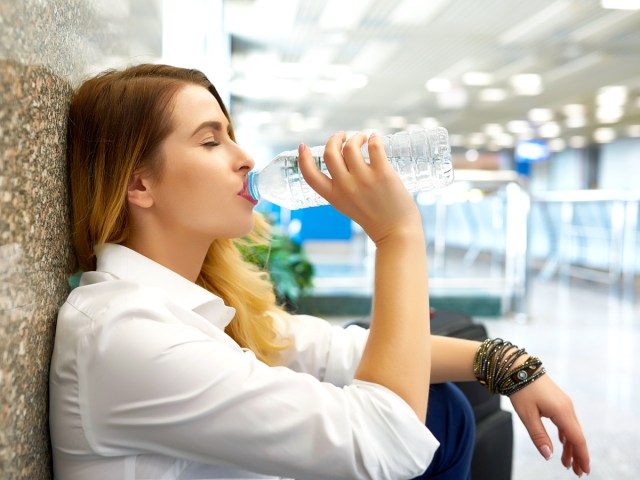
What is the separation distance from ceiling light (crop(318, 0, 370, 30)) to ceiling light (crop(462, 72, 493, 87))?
12.3 feet

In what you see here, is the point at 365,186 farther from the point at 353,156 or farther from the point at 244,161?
the point at 244,161

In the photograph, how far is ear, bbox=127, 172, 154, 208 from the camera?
3.37 ft

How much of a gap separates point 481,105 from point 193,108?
48.1ft

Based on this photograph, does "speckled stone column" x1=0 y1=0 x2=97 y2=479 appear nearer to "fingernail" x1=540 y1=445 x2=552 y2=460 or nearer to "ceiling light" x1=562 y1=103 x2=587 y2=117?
"fingernail" x1=540 y1=445 x2=552 y2=460

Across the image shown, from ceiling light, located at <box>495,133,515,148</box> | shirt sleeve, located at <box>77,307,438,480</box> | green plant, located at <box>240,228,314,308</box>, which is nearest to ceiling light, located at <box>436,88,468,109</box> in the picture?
ceiling light, located at <box>495,133,515,148</box>

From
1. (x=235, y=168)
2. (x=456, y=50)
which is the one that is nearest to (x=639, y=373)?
(x=235, y=168)

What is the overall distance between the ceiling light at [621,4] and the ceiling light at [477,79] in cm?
397

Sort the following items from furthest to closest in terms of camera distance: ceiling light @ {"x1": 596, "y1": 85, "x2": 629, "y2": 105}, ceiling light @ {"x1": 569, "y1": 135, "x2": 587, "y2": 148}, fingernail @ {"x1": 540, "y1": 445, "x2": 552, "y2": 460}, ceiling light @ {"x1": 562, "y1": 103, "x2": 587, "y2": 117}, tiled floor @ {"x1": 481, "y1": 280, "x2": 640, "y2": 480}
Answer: ceiling light @ {"x1": 569, "y1": 135, "x2": 587, "y2": 148}
ceiling light @ {"x1": 562, "y1": 103, "x2": 587, "y2": 117}
ceiling light @ {"x1": 596, "y1": 85, "x2": 629, "y2": 105}
tiled floor @ {"x1": 481, "y1": 280, "x2": 640, "y2": 480}
fingernail @ {"x1": 540, "y1": 445, "x2": 552, "y2": 460}

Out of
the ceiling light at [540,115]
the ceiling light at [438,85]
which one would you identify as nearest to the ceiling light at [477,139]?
the ceiling light at [540,115]

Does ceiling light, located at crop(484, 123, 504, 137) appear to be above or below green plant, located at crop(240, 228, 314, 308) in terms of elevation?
above

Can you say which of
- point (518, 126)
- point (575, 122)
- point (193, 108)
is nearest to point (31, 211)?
point (193, 108)

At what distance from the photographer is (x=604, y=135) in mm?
19766

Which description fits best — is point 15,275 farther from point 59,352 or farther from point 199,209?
point 199,209

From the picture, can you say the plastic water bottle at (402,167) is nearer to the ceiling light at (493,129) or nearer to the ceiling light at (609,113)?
the ceiling light at (609,113)
